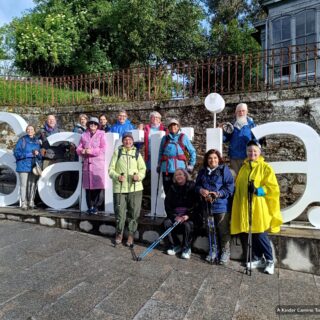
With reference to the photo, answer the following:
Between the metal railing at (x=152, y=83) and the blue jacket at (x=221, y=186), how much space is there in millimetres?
3118

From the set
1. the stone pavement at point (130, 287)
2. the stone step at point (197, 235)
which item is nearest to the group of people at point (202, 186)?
the stone step at point (197, 235)

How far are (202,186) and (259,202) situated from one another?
0.73 m

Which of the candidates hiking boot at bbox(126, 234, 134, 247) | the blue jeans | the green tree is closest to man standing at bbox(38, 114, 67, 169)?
hiking boot at bbox(126, 234, 134, 247)

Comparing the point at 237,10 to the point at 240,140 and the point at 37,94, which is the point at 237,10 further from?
the point at 240,140

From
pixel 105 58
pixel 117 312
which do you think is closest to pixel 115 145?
pixel 117 312

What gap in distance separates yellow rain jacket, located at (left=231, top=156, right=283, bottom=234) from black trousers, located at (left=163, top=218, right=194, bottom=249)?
57 centimetres

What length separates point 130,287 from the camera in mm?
3383

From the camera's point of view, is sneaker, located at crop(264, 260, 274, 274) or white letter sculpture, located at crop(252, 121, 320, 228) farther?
white letter sculpture, located at crop(252, 121, 320, 228)

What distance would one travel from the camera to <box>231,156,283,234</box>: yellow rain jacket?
3.85 metres

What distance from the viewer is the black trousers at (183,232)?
4.25 meters

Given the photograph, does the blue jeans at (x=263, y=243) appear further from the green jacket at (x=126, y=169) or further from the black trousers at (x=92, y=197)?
the black trousers at (x=92, y=197)

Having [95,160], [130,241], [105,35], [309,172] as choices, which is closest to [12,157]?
[95,160]

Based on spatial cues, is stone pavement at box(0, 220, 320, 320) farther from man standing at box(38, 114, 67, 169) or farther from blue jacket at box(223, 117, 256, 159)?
man standing at box(38, 114, 67, 169)

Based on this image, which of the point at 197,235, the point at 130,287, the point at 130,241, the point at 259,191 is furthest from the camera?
the point at 130,241
